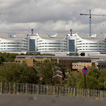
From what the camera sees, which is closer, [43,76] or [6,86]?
[6,86]

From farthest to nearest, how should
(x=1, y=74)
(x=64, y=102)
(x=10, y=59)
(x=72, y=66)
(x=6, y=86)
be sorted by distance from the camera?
(x=10, y=59)
(x=72, y=66)
(x=1, y=74)
(x=6, y=86)
(x=64, y=102)

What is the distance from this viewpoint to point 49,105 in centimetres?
2030

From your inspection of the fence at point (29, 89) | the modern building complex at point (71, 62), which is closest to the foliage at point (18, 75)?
the fence at point (29, 89)

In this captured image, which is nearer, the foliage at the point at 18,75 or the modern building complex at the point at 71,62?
the foliage at the point at 18,75

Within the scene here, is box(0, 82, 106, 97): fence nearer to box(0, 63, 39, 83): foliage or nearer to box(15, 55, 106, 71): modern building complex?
box(0, 63, 39, 83): foliage

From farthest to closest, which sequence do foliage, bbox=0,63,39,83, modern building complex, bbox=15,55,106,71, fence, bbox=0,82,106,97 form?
1. modern building complex, bbox=15,55,106,71
2. foliage, bbox=0,63,39,83
3. fence, bbox=0,82,106,97

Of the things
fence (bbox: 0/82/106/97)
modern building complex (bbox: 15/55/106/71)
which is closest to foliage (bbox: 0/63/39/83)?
fence (bbox: 0/82/106/97)

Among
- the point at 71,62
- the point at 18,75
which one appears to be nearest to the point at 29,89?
the point at 18,75

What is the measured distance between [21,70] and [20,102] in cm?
4588

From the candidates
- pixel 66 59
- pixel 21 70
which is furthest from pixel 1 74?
pixel 66 59

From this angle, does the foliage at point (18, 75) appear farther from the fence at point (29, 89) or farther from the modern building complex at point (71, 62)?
the modern building complex at point (71, 62)

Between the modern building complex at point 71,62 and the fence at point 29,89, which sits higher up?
the modern building complex at point 71,62

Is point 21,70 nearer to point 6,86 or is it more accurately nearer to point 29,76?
point 29,76

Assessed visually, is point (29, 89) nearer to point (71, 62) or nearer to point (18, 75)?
point (18, 75)
